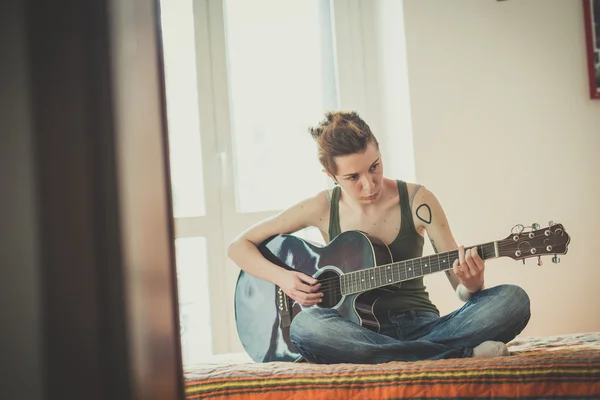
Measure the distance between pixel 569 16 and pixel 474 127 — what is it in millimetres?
547

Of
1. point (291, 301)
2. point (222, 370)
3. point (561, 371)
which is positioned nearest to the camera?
point (561, 371)

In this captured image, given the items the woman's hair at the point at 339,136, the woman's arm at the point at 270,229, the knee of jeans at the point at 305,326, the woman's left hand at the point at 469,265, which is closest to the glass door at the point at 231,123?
the woman's arm at the point at 270,229

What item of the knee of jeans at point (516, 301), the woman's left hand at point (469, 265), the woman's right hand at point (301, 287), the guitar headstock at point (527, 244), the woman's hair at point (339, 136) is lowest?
the knee of jeans at point (516, 301)

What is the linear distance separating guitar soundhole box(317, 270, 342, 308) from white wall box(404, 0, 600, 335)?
0.79 metres

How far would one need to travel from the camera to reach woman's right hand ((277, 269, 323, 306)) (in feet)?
5.21

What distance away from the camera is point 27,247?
0.35ft

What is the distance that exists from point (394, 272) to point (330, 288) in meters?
0.17

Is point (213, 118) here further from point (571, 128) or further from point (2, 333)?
point (2, 333)

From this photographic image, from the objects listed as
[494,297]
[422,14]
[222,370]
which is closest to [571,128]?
[422,14]

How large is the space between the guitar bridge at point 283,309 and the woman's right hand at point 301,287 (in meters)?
0.03

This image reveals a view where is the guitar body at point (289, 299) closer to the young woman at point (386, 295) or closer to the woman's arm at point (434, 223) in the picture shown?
the young woman at point (386, 295)

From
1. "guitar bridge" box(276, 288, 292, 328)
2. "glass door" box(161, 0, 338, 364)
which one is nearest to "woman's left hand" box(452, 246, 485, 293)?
"guitar bridge" box(276, 288, 292, 328)

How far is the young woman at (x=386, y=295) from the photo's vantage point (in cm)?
142

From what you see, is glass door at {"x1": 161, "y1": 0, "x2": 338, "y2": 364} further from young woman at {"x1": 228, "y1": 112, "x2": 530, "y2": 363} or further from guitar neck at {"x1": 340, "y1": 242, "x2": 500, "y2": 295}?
guitar neck at {"x1": 340, "y1": 242, "x2": 500, "y2": 295}
